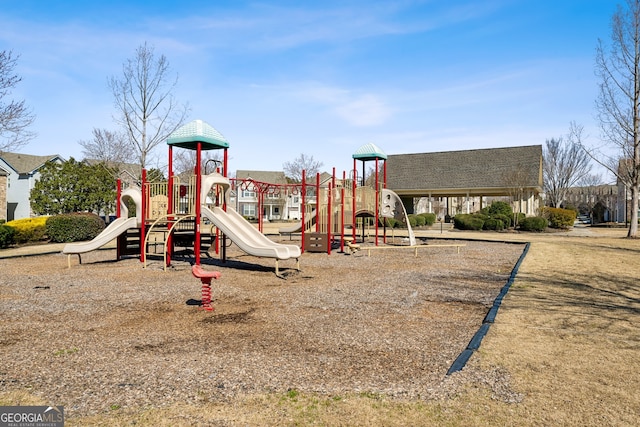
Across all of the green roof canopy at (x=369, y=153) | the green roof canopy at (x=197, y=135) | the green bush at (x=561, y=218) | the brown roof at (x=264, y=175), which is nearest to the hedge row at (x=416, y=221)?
the green bush at (x=561, y=218)

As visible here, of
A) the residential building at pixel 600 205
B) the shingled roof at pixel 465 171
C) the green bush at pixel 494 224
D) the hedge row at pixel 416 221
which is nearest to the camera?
the green bush at pixel 494 224

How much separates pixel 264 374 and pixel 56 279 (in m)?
7.94

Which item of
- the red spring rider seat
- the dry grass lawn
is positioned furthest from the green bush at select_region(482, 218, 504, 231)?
the red spring rider seat

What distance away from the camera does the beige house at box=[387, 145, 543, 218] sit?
3588cm

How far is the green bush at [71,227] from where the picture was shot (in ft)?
64.0

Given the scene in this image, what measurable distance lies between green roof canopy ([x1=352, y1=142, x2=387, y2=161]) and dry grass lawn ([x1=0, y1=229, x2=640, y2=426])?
12977 mm

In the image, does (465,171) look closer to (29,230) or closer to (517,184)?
(517,184)

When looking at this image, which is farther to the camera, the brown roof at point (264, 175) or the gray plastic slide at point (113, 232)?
the brown roof at point (264, 175)

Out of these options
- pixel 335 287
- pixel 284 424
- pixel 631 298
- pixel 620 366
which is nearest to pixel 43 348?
pixel 284 424

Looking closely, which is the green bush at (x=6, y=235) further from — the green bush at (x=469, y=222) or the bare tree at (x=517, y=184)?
the bare tree at (x=517, y=184)

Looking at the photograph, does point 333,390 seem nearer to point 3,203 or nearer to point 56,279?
point 56,279

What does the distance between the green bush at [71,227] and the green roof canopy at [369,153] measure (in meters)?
12.4

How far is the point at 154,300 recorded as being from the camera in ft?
25.6

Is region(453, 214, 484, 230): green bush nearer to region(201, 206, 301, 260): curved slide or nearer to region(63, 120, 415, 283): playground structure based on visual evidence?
region(63, 120, 415, 283): playground structure
